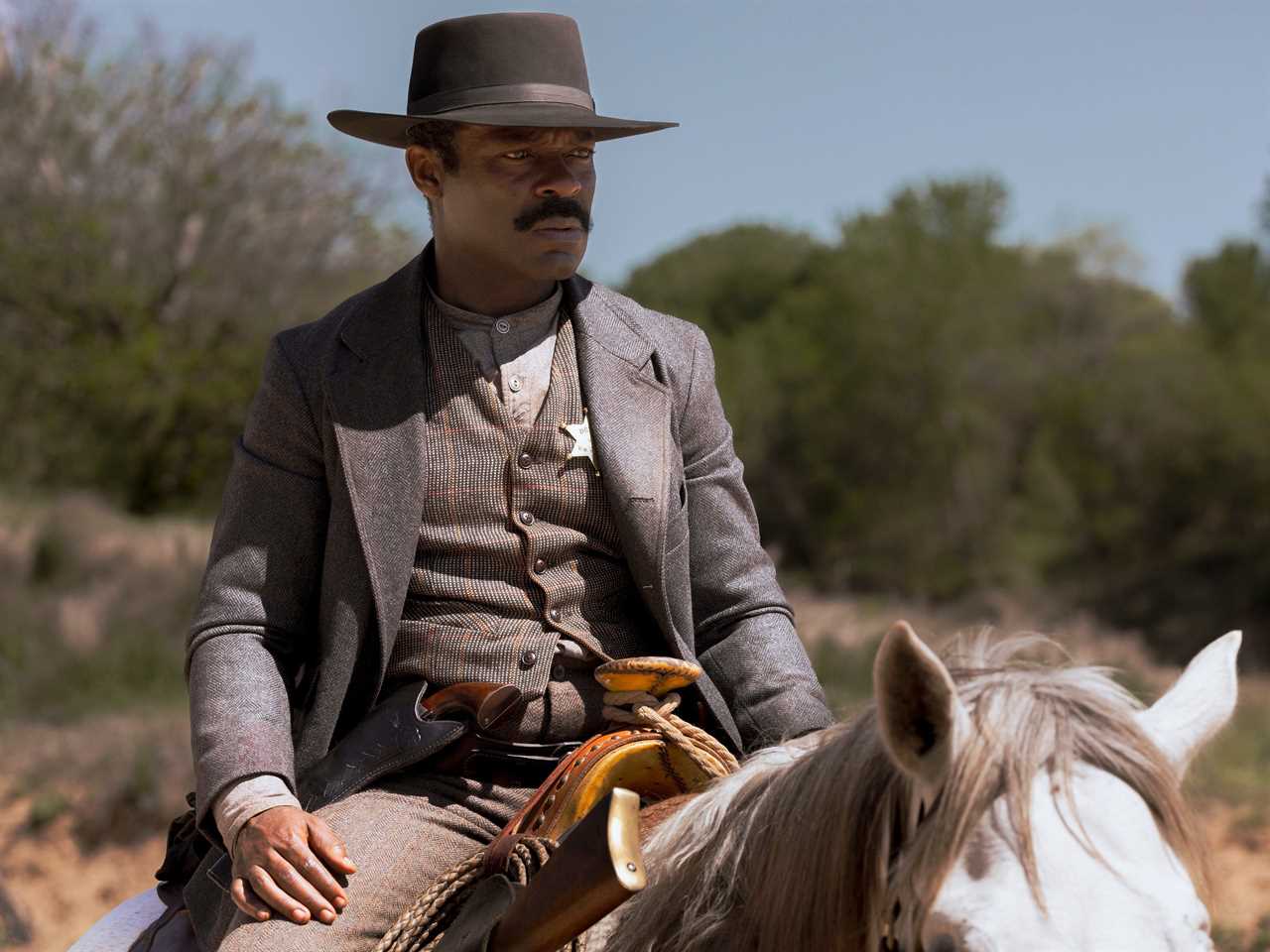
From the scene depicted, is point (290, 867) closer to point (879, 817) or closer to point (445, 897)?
point (445, 897)

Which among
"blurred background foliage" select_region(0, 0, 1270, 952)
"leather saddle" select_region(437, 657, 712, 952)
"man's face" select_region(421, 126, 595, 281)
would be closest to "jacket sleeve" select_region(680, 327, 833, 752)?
"leather saddle" select_region(437, 657, 712, 952)

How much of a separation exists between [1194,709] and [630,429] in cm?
122

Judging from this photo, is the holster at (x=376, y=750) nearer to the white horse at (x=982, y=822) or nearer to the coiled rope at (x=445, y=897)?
the coiled rope at (x=445, y=897)

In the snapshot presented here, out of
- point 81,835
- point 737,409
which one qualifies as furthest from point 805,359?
point 81,835

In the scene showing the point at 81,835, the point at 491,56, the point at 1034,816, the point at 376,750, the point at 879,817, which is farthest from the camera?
the point at 81,835

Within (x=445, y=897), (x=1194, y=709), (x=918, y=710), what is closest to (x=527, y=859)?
(x=445, y=897)

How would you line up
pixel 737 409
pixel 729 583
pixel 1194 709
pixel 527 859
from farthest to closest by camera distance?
pixel 737 409, pixel 729 583, pixel 527 859, pixel 1194 709

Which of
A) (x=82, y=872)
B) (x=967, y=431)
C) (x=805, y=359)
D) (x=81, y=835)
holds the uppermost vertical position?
(x=805, y=359)

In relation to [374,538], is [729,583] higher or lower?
lower

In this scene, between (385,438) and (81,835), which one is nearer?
(385,438)

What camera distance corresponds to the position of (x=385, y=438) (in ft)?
8.70

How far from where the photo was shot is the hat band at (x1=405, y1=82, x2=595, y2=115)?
2746mm

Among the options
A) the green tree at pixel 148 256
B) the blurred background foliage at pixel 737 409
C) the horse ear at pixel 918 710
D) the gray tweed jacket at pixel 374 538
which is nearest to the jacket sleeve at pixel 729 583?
the gray tweed jacket at pixel 374 538

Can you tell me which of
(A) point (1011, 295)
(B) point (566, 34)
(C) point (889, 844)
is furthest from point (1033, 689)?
(A) point (1011, 295)
